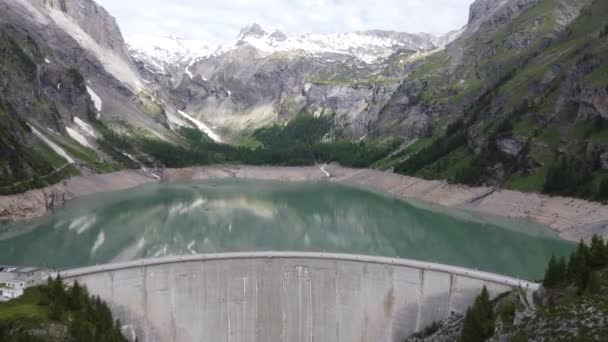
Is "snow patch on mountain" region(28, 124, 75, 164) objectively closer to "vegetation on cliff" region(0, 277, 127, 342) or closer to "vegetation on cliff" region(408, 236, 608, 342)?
"vegetation on cliff" region(0, 277, 127, 342)

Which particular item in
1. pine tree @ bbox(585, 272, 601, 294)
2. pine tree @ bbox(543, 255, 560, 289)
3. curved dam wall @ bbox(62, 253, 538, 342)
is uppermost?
pine tree @ bbox(585, 272, 601, 294)

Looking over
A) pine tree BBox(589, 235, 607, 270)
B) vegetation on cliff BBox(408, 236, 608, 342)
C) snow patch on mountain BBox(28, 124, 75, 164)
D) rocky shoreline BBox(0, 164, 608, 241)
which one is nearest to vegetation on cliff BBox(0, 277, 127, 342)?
vegetation on cliff BBox(408, 236, 608, 342)

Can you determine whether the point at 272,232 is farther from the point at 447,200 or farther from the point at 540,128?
the point at 540,128

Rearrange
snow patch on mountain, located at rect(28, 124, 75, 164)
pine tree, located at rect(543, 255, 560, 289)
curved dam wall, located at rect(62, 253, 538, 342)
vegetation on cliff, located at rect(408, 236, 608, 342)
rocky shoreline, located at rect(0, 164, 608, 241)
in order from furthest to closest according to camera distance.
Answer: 1. snow patch on mountain, located at rect(28, 124, 75, 164)
2. rocky shoreline, located at rect(0, 164, 608, 241)
3. curved dam wall, located at rect(62, 253, 538, 342)
4. pine tree, located at rect(543, 255, 560, 289)
5. vegetation on cliff, located at rect(408, 236, 608, 342)

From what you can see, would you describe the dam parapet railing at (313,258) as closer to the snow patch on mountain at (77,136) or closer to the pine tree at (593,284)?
the pine tree at (593,284)

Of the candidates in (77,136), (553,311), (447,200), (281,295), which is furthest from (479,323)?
(77,136)

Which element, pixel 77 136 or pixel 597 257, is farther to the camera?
pixel 77 136

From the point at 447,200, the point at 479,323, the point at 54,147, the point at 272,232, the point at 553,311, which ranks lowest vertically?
the point at 272,232

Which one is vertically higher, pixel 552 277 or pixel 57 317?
pixel 552 277
